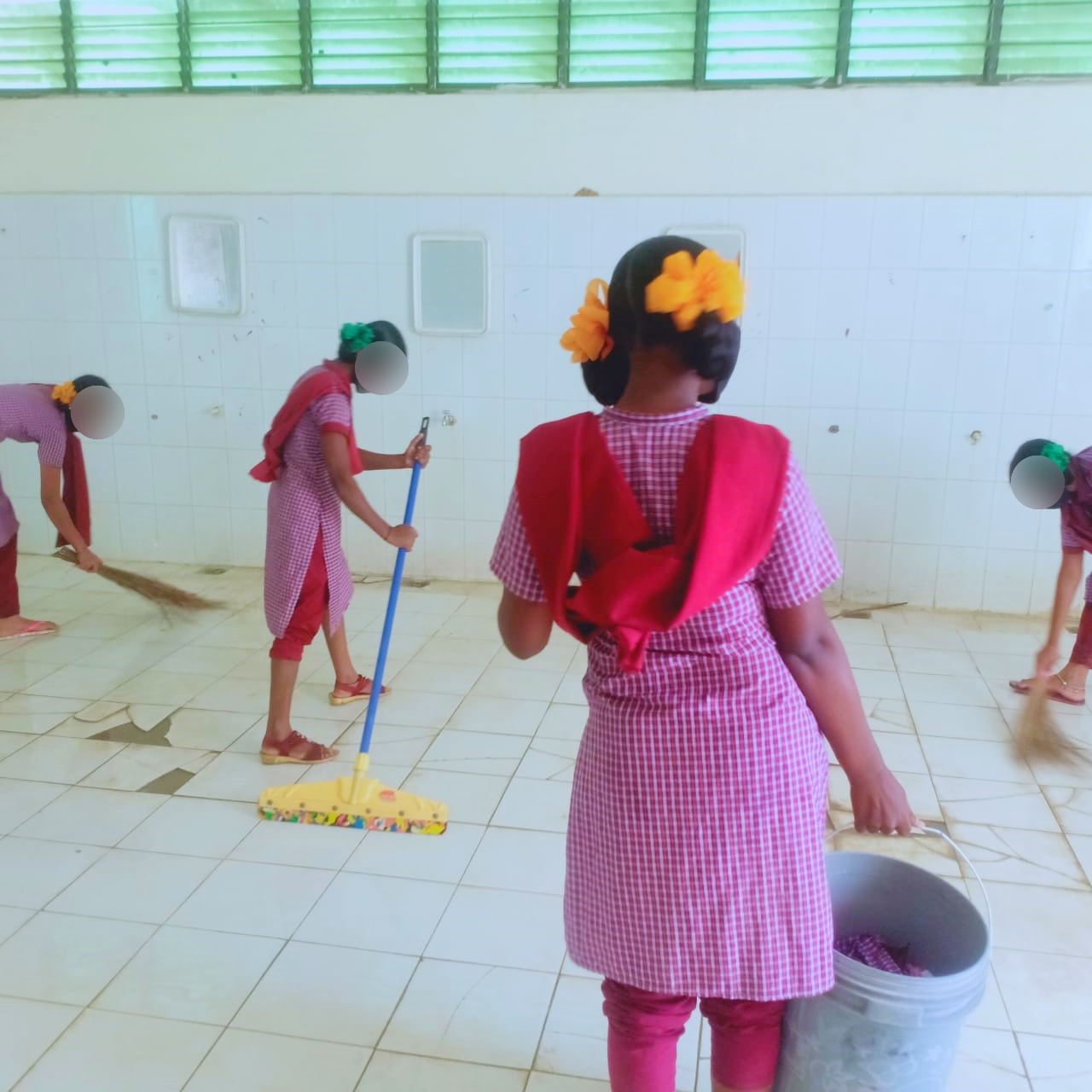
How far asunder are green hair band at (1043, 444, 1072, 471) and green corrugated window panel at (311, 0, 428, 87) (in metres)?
2.81

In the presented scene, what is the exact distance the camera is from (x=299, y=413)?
2631 mm

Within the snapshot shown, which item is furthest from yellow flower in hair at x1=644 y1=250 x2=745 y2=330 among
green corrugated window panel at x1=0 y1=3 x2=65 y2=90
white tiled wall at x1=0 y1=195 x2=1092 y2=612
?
green corrugated window panel at x1=0 y1=3 x2=65 y2=90

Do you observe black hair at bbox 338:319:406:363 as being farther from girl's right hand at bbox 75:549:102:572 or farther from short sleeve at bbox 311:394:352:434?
girl's right hand at bbox 75:549:102:572

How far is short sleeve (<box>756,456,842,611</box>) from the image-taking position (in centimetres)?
111

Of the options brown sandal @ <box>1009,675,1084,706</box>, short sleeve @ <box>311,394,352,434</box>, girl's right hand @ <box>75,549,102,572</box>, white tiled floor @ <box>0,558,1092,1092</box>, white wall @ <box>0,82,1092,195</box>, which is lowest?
white tiled floor @ <box>0,558,1092,1092</box>

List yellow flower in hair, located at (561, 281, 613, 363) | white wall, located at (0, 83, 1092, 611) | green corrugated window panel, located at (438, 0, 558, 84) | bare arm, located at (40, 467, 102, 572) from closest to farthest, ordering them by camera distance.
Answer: yellow flower in hair, located at (561, 281, 613, 363), bare arm, located at (40, 467, 102, 572), white wall, located at (0, 83, 1092, 611), green corrugated window panel, located at (438, 0, 558, 84)

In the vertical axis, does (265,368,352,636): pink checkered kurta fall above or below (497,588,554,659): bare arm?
below

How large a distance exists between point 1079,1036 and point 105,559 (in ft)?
14.3

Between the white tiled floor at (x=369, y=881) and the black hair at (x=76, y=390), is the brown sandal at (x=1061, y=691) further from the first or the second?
the black hair at (x=76, y=390)

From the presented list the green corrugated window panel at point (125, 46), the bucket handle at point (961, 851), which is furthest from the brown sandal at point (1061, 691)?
the green corrugated window panel at point (125, 46)

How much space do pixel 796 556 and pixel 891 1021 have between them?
615 mm

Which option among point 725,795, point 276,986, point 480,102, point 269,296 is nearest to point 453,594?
point 269,296

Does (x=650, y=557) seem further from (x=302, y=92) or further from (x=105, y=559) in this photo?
(x=105, y=559)

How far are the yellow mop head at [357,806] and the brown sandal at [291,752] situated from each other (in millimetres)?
268
